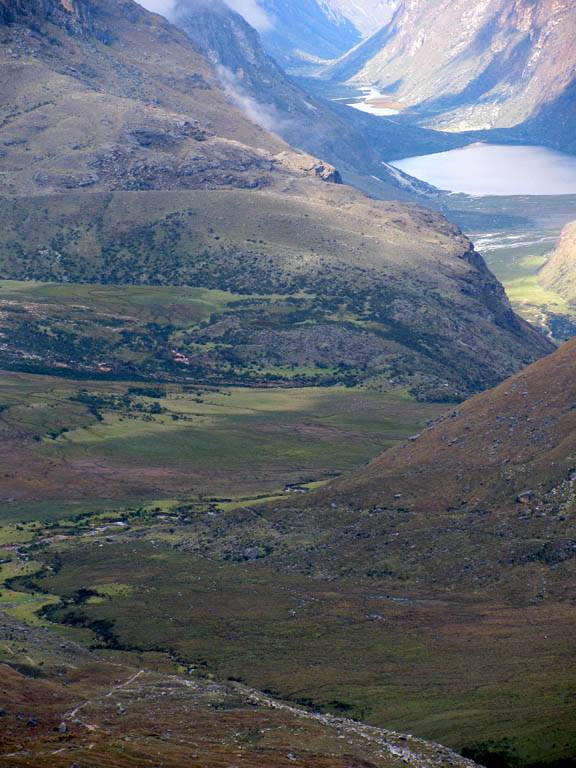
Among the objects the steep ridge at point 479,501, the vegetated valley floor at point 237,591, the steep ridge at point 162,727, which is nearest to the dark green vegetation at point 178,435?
the vegetated valley floor at point 237,591

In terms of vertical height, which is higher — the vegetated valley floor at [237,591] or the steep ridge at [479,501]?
→ the steep ridge at [479,501]

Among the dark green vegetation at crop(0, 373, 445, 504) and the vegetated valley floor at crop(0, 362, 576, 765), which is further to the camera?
the dark green vegetation at crop(0, 373, 445, 504)

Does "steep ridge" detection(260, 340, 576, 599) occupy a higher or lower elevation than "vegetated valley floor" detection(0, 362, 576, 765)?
higher

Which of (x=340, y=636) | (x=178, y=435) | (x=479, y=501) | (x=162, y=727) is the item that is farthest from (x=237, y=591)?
(x=178, y=435)

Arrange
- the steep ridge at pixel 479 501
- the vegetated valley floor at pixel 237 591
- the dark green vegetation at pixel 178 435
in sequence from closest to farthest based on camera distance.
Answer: the vegetated valley floor at pixel 237 591 < the steep ridge at pixel 479 501 < the dark green vegetation at pixel 178 435

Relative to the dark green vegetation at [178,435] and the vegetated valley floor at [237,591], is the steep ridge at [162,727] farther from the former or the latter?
the dark green vegetation at [178,435]

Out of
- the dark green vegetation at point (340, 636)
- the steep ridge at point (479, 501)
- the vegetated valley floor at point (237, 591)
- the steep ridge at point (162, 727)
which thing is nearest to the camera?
the steep ridge at point (162, 727)

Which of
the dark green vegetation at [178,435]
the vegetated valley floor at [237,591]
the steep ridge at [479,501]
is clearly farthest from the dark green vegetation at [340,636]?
the dark green vegetation at [178,435]

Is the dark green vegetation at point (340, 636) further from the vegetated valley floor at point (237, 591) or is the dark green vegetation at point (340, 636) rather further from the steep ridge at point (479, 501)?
the steep ridge at point (479, 501)

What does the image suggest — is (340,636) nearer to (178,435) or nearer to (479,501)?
(479,501)

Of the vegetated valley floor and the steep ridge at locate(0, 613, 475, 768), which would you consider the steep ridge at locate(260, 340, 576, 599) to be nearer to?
the vegetated valley floor

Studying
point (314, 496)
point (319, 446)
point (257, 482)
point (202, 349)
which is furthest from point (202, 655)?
point (202, 349)

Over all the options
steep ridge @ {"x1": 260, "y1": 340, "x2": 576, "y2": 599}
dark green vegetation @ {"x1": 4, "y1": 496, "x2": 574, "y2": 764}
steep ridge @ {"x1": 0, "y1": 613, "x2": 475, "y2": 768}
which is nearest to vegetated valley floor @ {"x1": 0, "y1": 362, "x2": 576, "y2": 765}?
dark green vegetation @ {"x1": 4, "y1": 496, "x2": 574, "y2": 764}

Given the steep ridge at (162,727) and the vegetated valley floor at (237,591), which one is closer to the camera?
the steep ridge at (162,727)
